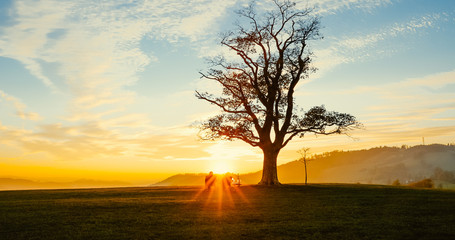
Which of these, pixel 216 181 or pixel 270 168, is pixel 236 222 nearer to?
pixel 216 181

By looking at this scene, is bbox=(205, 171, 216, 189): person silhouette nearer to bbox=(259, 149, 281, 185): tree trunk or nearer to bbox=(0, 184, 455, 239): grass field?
bbox=(259, 149, 281, 185): tree trunk

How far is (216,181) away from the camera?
37.4 metres

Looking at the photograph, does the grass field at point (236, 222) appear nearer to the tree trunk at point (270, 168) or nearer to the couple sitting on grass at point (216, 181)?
the couple sitting on grass at point (216, 181)

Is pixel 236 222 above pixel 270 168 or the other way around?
the other way around

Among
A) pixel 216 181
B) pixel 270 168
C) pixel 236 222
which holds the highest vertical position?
pixel 270 168

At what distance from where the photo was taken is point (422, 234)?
12047 millimetres

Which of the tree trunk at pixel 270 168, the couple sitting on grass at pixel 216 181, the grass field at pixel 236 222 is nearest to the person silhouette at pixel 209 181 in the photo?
the couple sitting on grass at pixel 216 181

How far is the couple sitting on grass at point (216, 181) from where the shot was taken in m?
36.1

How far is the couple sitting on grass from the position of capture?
36125mm

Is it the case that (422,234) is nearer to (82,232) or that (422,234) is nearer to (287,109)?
(82,232)

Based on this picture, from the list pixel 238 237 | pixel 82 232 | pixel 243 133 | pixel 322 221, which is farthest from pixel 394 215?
pixel 243 133

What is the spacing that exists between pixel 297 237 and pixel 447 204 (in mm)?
12658

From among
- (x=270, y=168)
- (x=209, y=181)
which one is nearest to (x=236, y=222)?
(x=209, y=181)

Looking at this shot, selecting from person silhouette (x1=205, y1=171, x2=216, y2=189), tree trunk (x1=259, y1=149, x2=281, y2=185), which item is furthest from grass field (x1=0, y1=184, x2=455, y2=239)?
tree trunk (x1=259, y1=149, x2=281, y2=185)
